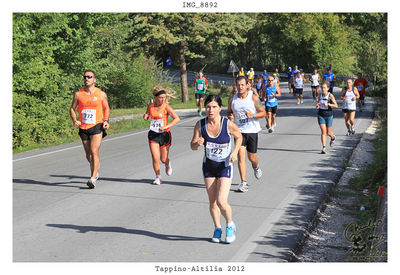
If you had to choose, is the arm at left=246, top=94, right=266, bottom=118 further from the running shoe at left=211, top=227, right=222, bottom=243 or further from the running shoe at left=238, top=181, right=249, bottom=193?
the running shoe at left=211, top=227, right=222, bottom=243

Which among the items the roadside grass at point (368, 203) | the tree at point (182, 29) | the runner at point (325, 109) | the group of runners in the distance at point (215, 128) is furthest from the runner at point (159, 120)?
the tree at point (182, 29)

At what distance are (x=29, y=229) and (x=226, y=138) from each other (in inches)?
121

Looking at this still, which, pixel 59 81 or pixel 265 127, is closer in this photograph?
pixel 59 81

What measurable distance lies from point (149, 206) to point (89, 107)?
241 centimetres

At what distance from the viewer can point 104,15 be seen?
19281 mm

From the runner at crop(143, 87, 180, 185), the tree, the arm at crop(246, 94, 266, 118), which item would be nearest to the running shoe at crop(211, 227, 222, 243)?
the arm at crop(246, 94, 266, 118)

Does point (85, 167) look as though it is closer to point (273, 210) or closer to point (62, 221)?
point (62, 221)

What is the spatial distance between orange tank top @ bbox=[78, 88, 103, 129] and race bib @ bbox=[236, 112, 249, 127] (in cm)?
252

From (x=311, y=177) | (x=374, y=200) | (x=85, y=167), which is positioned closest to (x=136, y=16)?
(x=85, y=167)

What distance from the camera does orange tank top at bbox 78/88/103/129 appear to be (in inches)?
401

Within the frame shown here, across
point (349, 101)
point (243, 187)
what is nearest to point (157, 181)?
point (243, 187)

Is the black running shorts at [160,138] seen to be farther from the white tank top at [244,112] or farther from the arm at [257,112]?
the arm at [257,112]

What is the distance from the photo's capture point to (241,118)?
9953 mm

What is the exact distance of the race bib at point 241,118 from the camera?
32.4ft
